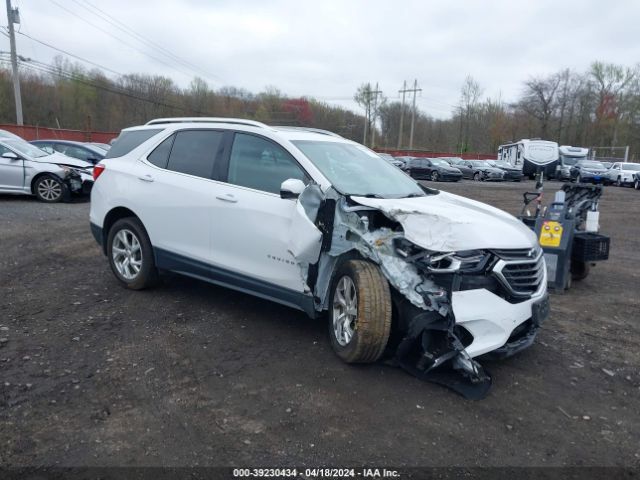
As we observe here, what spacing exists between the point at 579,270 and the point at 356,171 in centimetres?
A: 386

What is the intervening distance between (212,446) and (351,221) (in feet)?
6.05

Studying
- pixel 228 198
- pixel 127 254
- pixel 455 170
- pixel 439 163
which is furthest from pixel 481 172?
pixel 228 198

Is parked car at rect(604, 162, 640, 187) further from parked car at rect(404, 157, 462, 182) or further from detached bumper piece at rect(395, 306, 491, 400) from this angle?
detached bumper piece at rect(395, 306, 491, 400)

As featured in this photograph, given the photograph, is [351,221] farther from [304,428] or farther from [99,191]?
[99,191]

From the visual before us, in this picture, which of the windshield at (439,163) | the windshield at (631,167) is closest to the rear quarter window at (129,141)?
the windshield at (439,163)

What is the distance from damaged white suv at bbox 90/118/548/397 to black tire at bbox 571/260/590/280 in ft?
9.53

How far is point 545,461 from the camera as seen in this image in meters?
2.84

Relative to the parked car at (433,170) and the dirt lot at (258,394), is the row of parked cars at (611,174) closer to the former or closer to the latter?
the parked car at (433,170)

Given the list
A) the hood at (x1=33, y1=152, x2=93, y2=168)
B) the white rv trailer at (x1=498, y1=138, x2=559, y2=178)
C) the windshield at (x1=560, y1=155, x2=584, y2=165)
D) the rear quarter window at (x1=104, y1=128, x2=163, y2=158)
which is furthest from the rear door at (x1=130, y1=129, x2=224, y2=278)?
the windshield at (x1=560, y1=155, x2=584, y2=165)

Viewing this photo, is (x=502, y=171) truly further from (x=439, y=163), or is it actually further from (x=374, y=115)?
(x=374, y=115)

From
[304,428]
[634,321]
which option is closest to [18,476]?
[304,428]

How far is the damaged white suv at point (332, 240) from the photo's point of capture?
3494mm

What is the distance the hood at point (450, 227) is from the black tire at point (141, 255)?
8.06 ft

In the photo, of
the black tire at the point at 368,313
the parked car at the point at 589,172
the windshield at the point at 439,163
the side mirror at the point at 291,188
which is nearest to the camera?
the black tire at the point at 368,313
